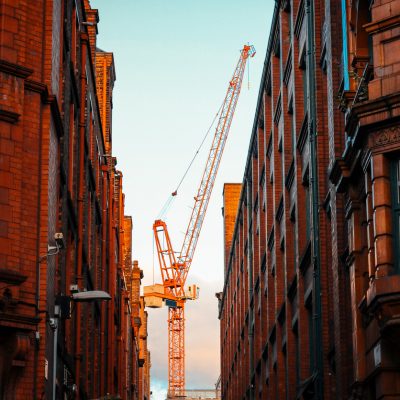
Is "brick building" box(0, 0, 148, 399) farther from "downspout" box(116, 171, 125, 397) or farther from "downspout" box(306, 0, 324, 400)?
"downspout" box(116, 171, 125, 397)

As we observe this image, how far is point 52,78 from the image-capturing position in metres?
32.6

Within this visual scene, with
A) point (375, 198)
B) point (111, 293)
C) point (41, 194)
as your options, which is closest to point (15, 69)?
point (41, 194)

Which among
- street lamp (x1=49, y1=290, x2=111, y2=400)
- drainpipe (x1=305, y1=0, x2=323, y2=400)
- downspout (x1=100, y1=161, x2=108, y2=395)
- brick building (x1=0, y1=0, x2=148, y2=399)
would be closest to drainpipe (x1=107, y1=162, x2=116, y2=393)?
downspout (x1=100, y1=161, x2=108, y2=395)

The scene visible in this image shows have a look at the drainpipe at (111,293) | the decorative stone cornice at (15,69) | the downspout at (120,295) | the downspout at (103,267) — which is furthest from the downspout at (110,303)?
the decorative stone cornice at (15,69)

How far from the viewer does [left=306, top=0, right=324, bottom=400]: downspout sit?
3872 cm

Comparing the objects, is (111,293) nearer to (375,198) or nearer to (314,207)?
(314,207)

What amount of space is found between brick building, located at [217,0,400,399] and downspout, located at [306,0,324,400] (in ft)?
0.16

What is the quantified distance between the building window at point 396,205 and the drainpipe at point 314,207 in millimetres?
12851

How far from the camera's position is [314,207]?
130ft

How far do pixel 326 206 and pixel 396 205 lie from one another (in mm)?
12113

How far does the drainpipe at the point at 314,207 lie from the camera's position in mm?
38750

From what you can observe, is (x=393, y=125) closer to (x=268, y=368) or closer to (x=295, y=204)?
(x=295, y=204)

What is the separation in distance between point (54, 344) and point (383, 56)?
40.7 ft

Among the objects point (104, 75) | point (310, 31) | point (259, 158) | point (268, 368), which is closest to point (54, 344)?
point (310, 31)
